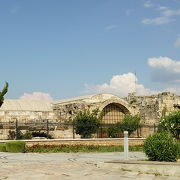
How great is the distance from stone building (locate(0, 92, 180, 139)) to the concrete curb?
1983cm

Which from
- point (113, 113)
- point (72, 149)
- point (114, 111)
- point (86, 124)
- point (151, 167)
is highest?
point (114, 111)

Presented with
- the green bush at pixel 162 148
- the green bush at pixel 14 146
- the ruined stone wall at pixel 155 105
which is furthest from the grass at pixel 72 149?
the ruined stone wall at pixel 155 105

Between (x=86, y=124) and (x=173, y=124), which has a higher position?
(x=86, y=124)

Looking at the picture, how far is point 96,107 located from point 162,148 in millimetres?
22891

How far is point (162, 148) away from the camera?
12.4m

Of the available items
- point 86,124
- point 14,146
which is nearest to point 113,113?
point 86,124

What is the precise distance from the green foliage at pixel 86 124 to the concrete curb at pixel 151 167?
16.3 meters

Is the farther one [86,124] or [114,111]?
[114,111]

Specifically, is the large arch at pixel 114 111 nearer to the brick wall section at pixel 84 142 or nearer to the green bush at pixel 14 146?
the brick wall section at pixel 84 142

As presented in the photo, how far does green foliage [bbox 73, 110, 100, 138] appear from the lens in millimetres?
29156

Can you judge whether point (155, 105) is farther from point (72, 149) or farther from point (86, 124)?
point (72, 149)

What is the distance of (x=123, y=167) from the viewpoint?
38.5ft

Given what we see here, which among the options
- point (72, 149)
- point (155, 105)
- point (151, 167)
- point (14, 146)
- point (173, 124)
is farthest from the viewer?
point (155, 105)

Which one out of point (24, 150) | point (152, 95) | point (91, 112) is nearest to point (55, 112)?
point (91, 112)
